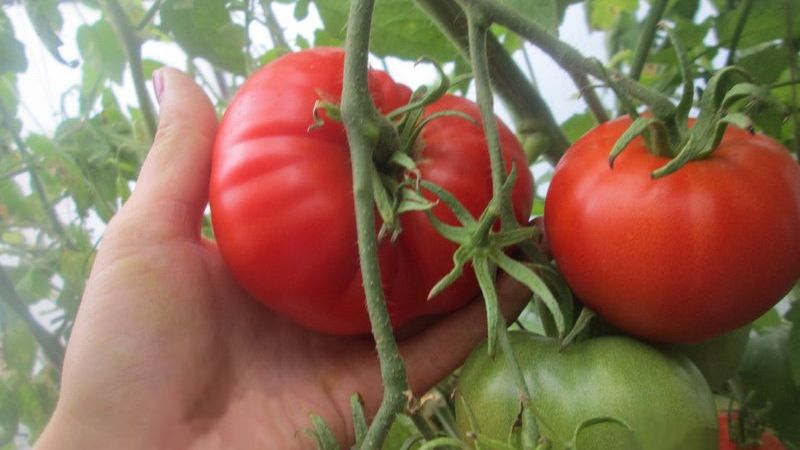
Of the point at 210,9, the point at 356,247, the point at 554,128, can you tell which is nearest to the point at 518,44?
the point at 554,128

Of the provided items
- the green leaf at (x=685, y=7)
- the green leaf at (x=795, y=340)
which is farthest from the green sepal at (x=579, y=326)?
the green leaf at (x=685, y=7)

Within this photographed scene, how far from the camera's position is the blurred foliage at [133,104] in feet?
2.49

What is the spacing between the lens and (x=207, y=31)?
35.2 inches

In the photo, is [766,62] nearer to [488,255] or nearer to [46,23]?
[488,255]

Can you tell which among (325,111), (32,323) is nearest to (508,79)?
(325,111)

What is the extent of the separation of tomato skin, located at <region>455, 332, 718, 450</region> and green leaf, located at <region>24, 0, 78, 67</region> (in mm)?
515

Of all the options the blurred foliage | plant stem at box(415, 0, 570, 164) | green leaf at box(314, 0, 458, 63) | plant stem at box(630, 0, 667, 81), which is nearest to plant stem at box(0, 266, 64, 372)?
the blurred foliage

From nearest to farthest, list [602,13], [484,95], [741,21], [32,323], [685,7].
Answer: [484,95], [741,21], [685,7], [32,323], [602,13]

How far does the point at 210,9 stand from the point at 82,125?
0.25 meters

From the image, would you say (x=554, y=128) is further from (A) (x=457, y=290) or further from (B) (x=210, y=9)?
(B) (x=210, y=9)

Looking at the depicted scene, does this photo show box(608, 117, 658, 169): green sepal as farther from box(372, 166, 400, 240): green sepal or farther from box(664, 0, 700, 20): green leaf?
box(664, 0, 700, 20): green leaf

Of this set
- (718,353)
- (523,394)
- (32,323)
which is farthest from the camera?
(32,323)

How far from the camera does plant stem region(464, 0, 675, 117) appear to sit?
20.6 inches

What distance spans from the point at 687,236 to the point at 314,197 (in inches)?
9.4
